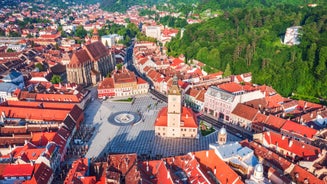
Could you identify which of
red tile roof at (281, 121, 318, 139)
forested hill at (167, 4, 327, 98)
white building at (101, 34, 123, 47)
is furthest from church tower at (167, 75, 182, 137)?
white building at (101, 34, 123, 47)

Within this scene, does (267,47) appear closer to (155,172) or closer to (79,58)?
(79,58)

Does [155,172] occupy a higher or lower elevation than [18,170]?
higher

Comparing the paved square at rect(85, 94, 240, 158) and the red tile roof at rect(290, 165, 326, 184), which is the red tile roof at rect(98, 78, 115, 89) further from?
the red tile roof at rect(290, 165, 326, 184)

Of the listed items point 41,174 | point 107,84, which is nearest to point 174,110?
point 41,174

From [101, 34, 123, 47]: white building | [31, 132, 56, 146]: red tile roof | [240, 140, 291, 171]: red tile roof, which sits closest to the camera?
[240, 140, 291, 171]: red tile roof

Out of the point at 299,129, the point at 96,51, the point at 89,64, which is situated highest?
the point at 96,51

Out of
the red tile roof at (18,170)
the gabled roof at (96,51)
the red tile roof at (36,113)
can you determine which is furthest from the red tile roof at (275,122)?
the gabled roof at (96,51)

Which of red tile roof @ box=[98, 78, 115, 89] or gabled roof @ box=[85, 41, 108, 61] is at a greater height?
gabled roof @ box=[85, 41, 108, 61]
